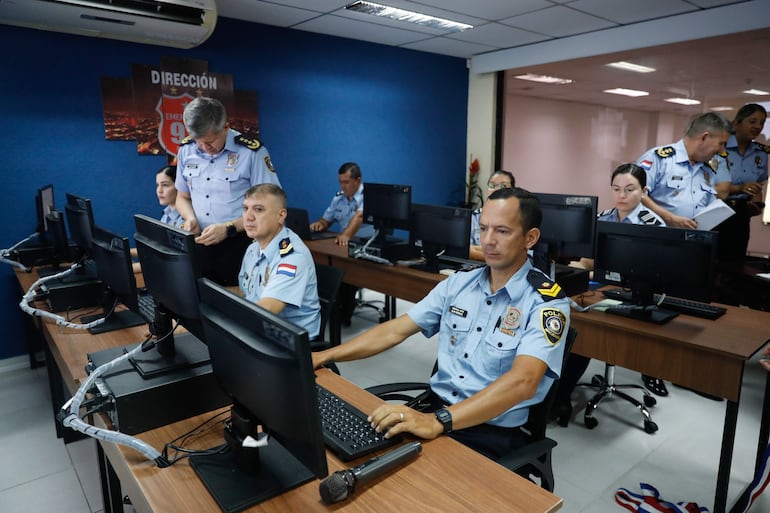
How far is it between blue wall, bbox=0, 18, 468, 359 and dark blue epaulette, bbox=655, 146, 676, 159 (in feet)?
9.68

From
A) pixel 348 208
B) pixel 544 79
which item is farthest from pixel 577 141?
pixel 348 208

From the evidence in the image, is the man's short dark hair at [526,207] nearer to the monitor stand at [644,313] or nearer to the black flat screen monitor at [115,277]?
the monitor stand at [644,313]

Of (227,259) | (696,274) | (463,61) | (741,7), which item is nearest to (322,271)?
(227,259)

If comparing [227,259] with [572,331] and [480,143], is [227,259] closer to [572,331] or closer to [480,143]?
[572,331]

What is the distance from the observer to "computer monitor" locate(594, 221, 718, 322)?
83.9 inches

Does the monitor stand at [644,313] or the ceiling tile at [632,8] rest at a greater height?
the ceiling tile at [632,8]

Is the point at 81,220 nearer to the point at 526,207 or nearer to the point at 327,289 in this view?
the point at 327,289

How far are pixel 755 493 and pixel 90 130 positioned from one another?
4552mm

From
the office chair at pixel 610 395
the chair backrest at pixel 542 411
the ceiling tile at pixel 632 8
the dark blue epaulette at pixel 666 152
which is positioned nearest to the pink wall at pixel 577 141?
the ceiling tile at pixel 632 8

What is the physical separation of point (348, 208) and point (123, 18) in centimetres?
230

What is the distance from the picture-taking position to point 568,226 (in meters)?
2.57

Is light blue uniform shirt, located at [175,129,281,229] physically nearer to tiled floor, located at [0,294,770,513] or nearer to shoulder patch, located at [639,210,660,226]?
tiled floor, located at [0,294,770,513]

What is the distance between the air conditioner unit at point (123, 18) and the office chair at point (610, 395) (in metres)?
3.61

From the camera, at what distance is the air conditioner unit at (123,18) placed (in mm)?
3236
